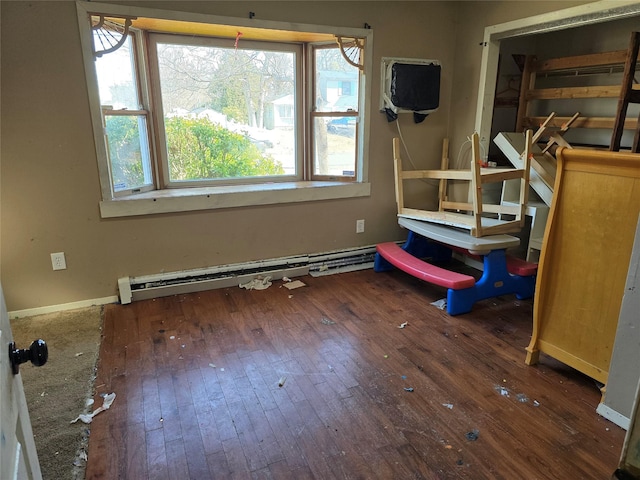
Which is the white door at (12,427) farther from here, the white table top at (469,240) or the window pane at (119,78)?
the white table top at (469,240)

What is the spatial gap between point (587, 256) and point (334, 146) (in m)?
2.35

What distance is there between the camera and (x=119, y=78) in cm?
304

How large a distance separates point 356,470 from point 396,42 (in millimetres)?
3233

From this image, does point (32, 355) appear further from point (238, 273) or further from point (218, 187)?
point (218, 187)

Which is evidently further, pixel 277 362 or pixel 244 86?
pixel 244 86

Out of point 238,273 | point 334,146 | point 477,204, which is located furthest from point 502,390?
point 334,146

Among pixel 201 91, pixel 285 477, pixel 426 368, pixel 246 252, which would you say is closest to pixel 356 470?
pixel 285 477

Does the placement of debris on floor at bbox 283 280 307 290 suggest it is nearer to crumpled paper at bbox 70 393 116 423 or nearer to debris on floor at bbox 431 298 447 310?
debris on floor at bbox 431 298 447 310

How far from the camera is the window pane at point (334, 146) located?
12.3 ft

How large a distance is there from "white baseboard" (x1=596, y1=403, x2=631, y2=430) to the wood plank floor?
32mm

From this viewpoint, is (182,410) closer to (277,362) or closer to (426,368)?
(277,362)

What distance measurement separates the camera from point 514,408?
1976 mm

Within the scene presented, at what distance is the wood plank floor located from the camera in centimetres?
167

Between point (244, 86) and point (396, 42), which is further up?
point (396, 42)
